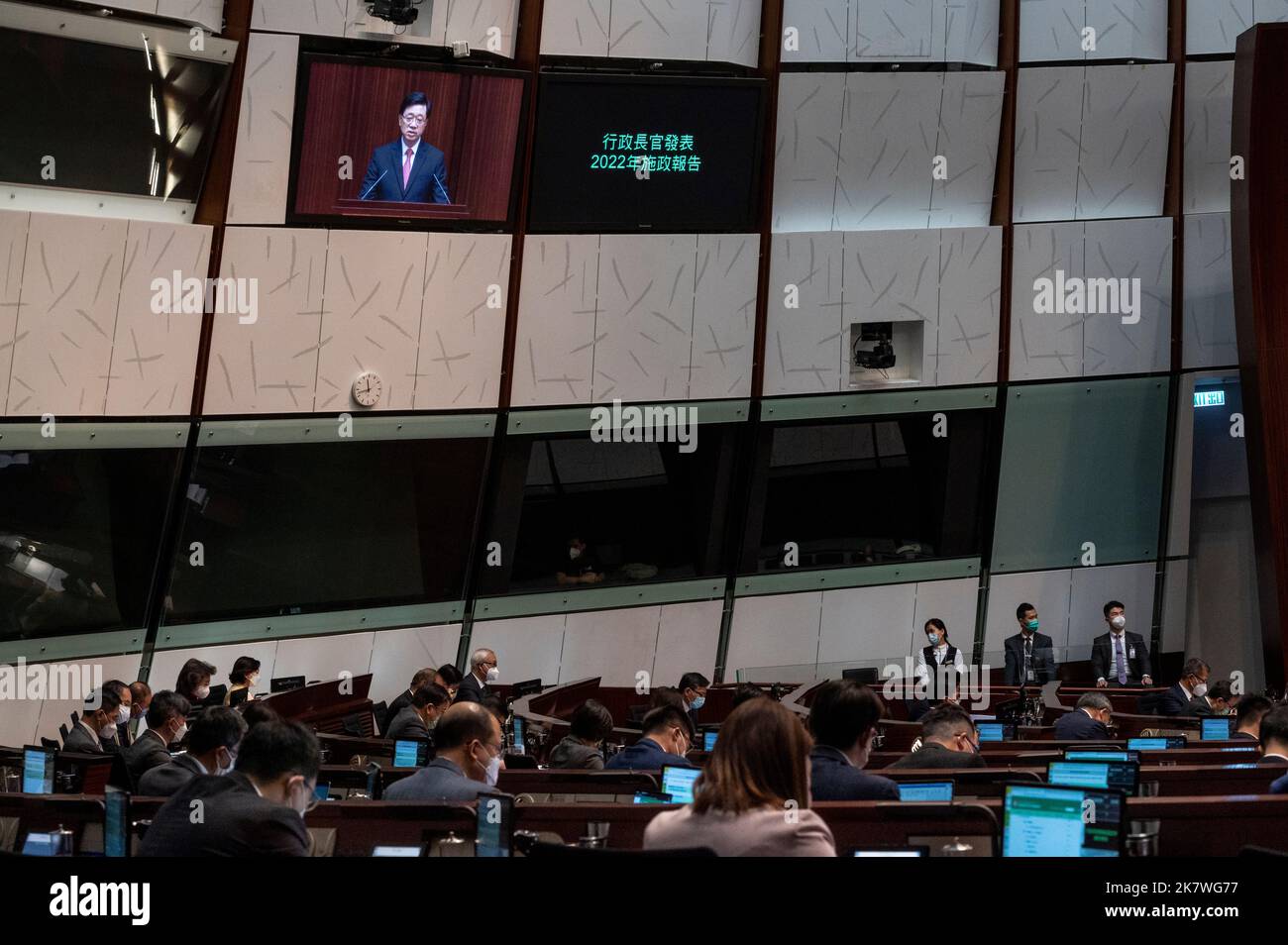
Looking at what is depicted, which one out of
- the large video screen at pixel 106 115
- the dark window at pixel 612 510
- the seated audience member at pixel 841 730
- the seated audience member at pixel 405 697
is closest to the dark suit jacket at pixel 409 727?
the seated audience member at pixel 405 697

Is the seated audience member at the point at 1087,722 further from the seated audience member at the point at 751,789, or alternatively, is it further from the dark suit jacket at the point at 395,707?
the seated audience member at the point at 751,789

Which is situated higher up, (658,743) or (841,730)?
(841,730)

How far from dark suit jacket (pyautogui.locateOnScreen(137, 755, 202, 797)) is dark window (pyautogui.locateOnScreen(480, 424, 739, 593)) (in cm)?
652

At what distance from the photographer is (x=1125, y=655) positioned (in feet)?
41.0

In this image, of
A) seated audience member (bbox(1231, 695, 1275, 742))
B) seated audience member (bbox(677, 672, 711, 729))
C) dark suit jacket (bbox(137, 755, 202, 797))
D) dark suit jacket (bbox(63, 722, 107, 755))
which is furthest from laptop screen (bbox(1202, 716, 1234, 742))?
dark suit jacket (bbox(63, 722, 107, 755))

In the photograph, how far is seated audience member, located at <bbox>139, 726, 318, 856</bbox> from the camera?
131 inches

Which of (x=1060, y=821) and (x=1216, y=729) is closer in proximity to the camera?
(x=1060, y=821)

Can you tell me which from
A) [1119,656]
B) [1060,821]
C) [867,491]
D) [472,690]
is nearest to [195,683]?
[472,690]

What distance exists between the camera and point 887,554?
42.4 feet

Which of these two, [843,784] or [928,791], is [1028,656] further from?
[843,784]

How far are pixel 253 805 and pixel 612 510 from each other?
8745mm

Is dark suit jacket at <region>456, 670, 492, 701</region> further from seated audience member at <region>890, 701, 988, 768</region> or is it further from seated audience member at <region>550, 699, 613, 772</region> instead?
seated audience member at <region>890, 701, 988, 768</region>

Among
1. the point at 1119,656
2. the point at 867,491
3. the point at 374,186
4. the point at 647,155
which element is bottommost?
the point at 1119,656

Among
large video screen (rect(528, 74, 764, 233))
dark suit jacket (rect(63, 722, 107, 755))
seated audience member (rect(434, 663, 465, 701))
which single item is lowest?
dark suit jacket (rect(63, 722, 107, 755))
